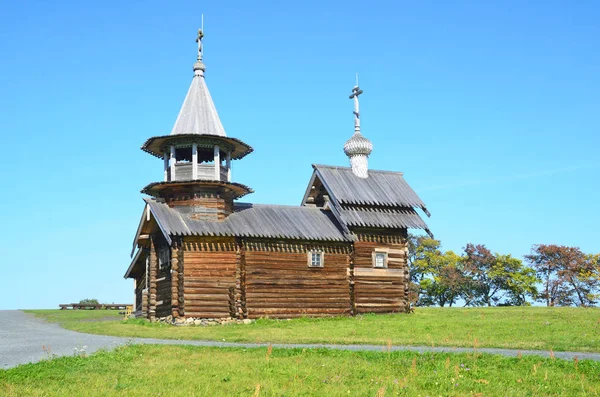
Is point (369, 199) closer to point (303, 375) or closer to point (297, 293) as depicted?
point (297, 293)

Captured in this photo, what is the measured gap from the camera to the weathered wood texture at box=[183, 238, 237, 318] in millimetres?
33094

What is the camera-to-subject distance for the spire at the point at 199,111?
1405 inches

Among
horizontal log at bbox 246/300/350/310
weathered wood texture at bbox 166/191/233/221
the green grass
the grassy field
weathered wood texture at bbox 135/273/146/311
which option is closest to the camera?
the green grass

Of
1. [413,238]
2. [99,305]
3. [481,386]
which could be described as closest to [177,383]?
[481,386]

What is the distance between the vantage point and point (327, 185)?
39000 mm

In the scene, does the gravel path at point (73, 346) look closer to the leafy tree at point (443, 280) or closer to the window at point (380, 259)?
the window at point (380, 259)

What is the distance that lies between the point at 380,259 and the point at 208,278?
1010 cm

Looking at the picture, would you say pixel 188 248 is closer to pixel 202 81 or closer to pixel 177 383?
pixel 202 81

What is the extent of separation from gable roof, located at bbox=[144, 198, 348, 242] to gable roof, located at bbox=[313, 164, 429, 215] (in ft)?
5.23

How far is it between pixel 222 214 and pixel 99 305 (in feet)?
91.7

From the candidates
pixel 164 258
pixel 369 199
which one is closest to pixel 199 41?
pixel 164 258

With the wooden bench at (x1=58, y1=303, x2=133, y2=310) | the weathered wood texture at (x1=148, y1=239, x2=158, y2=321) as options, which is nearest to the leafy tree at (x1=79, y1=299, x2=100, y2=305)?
the wooden bench at (x1=58, y1=303, x2=133, y2=310)

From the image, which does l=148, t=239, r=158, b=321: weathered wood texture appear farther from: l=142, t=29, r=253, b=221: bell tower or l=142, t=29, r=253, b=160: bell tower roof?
l=142, t=29, r=253, b=160: bell tower roof

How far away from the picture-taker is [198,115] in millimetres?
36219
